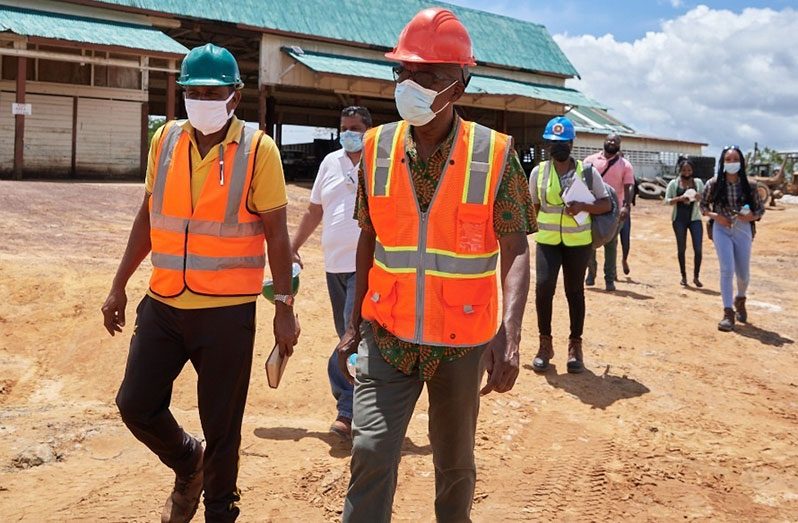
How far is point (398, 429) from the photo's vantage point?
2.70 metres

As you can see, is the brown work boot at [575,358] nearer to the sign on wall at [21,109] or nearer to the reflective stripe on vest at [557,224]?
the reflective stripe on vest at [557,224]

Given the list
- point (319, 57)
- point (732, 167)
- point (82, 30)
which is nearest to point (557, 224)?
point (732, 167)

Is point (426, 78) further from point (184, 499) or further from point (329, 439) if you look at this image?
point (329, 439)

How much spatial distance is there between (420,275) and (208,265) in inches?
41.8

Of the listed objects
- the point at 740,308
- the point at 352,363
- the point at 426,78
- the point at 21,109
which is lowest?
the point at 740,308

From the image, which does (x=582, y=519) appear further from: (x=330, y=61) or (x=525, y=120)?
(x=525, y=120)

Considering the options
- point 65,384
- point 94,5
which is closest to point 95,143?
point 94,5

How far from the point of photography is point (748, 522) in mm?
4039

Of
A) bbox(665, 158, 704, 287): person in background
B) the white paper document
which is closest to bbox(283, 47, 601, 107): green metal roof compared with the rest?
bbox(665, 158, 704, 287): person in background

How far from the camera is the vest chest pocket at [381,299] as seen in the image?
9.16ft

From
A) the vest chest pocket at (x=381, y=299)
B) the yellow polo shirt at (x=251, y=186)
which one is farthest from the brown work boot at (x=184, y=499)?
the vest chest pocket at (x=381, y=299)

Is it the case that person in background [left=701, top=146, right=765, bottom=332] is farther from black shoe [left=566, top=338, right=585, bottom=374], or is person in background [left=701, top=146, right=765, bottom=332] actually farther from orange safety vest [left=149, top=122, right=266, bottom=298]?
orange safety vest [left=149, top=122, right=266, bottom=298]

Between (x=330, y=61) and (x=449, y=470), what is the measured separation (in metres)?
21.7

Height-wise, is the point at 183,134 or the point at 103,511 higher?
the point at 183,134
